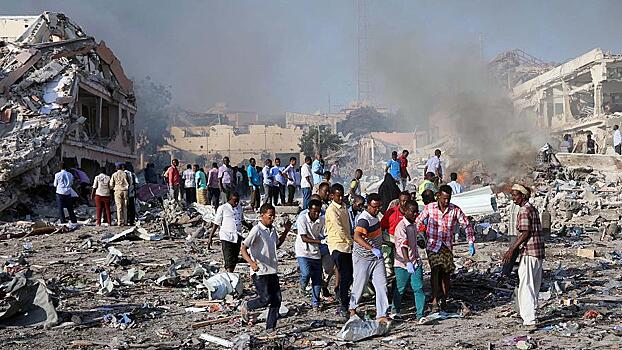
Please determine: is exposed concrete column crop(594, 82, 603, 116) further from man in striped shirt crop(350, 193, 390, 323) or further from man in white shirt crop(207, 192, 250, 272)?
man in striped shirt crop(350, 193, 390, 323)

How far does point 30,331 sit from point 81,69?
57.3 ft

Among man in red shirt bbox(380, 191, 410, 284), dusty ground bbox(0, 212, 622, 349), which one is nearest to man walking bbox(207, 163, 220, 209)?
dusty ground bbox(0, 212, 622, 349)

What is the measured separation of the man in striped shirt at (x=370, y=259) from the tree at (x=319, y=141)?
4417 centimetres

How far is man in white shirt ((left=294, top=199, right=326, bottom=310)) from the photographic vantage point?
285 inches

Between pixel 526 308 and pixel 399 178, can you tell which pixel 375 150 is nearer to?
pixel 399 178

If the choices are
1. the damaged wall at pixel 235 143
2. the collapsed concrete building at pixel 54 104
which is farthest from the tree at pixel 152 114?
the collapsed concrete building at pixel 54 104

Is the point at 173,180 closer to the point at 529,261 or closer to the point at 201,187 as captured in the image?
the point at 201,187

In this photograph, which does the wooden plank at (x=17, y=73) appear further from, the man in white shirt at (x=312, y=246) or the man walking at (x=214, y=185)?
the man in white shirt at (x=312, y=246)

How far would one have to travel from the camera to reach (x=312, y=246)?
7242mm

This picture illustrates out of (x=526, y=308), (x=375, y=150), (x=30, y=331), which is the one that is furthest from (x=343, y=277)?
(x=375, y=150)

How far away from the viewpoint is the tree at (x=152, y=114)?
189ft

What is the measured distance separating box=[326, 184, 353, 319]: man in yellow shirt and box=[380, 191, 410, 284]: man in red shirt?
1.48 ft

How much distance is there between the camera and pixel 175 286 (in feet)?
28.7

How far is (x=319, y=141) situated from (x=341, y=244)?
1732 inches
